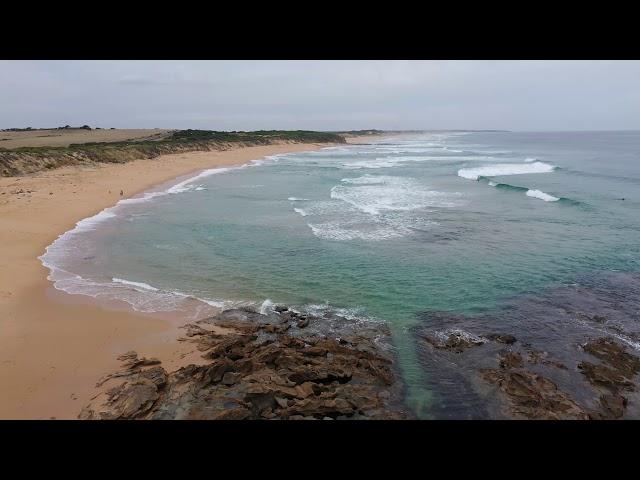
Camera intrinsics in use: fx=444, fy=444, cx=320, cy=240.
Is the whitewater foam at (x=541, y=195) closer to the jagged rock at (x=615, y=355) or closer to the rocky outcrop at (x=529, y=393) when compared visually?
the jagged rock at (x=615, y=355)

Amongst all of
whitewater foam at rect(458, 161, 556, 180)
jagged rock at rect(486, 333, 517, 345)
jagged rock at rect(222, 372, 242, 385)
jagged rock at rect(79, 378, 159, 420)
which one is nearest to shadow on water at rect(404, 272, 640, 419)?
jagged rock at rect(486, 333, 517, 345)

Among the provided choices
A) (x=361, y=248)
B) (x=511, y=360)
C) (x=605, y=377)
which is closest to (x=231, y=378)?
(x=511, y=360)

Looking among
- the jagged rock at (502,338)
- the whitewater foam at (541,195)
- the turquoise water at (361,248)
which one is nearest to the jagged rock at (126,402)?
the turquoise water at (361,248)

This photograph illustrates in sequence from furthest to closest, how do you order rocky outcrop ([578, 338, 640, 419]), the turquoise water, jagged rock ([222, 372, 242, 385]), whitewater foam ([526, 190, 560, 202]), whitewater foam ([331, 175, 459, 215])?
whitewater foam ([526, 190, 560, 202]), whitewater foam ([331, 175, 459, 215]), the turquoise water, jagged rock ([222, 372, 242, 385]), rocky outcrop ([578, 338, 640, 419])

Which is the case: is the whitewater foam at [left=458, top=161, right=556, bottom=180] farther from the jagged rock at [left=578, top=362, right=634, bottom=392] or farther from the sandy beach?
the sandy beach
